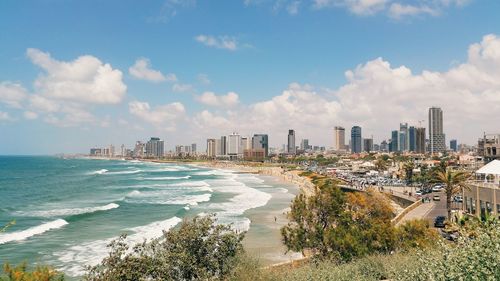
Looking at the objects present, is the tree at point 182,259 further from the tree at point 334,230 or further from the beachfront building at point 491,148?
the beachfront building at point 491,148

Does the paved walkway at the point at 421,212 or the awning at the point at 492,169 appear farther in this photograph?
the paved walkway at the point at 421,212

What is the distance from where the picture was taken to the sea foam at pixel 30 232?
38906mm

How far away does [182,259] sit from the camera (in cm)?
1656

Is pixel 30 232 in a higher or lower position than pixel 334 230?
lower

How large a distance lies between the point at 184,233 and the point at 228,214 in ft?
121

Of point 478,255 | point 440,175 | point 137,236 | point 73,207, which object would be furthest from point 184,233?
point 73,207

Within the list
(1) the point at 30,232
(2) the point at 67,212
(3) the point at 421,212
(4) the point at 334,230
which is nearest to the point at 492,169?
(4) the point at 334,230

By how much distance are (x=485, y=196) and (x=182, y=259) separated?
26186mm

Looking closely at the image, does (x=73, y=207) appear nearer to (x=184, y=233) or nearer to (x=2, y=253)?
(x=2, y=253)

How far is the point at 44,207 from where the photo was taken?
201ft

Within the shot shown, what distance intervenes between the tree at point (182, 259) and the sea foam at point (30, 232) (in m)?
27.6

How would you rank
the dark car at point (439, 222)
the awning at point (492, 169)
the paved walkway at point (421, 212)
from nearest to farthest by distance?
the awning at point (492, 169) < the dark car at point (439, 222) < the paved walkway at point (421, 212)

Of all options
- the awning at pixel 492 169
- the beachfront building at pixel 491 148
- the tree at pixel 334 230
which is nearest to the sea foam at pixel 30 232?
the tree at pixel 334 230

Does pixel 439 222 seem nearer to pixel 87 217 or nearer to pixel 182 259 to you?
pixel 182 259
